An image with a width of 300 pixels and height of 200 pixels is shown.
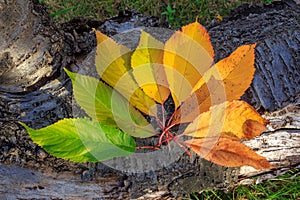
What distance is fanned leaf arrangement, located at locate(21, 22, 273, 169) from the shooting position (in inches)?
32.3

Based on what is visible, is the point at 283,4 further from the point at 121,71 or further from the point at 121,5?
the point at 121,5

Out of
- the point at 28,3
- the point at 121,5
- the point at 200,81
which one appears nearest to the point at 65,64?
the point at 28,3

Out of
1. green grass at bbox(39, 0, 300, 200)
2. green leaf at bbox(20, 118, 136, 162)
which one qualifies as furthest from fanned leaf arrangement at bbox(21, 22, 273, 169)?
green grass at bbox(39, 0, 300, 200)

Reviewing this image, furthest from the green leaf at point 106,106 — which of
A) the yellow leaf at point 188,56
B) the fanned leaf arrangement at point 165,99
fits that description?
the yellow leaf at point 188,56

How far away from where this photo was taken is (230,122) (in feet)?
2.74

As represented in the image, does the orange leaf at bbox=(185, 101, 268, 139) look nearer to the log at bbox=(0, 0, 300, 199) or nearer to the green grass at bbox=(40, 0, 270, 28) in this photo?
the log at bbox=(0, 0, 300, 199)

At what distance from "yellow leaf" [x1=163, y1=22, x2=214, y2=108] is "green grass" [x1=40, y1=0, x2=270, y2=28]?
93 centimetres

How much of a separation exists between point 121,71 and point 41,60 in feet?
0.62

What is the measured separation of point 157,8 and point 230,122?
3.38 ft

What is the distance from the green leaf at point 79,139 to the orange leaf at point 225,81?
185 millimetres

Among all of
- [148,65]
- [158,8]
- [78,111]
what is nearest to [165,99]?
[148,65]

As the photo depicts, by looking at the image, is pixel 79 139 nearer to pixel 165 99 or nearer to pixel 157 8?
pixel 165 99

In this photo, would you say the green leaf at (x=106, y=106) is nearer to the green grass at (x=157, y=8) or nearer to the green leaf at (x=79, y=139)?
the green leaf at (x=79, y=139)

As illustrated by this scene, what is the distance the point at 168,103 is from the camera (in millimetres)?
920
